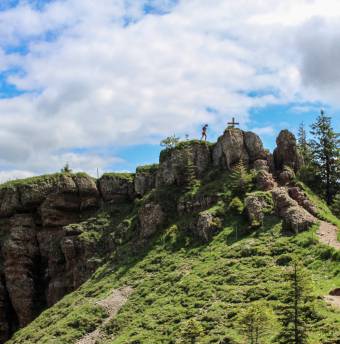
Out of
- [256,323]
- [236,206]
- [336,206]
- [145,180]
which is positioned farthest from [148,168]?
[256,323]

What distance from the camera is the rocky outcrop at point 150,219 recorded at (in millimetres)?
74250

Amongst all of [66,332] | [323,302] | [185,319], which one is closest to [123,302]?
[66,332]

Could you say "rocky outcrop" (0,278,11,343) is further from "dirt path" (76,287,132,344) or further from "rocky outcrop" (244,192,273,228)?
"rocky outcrop" (244,192,273,228)

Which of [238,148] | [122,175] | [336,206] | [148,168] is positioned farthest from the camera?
[122,175]

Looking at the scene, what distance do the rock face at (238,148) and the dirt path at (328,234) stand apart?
1921 centimetres

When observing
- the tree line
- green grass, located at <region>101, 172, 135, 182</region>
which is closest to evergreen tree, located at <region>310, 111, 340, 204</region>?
the tree line

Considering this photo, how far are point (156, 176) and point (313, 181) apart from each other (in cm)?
2374

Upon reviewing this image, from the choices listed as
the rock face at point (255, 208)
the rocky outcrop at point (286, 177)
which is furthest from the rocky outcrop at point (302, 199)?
the rock face at point (255, 208)

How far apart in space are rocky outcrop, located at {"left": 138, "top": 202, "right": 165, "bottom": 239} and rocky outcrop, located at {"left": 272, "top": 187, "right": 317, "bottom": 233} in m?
17.3

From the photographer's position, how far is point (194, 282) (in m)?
57.8

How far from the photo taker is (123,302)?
2421 inches

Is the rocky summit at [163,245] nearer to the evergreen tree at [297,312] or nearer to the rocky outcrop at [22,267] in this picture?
the rocky outcrop at [22,267]

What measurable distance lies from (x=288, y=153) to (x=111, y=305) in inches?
1325

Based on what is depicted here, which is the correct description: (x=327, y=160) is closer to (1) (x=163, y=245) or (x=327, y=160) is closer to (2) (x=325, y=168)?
(2) (x=325, y=168)
